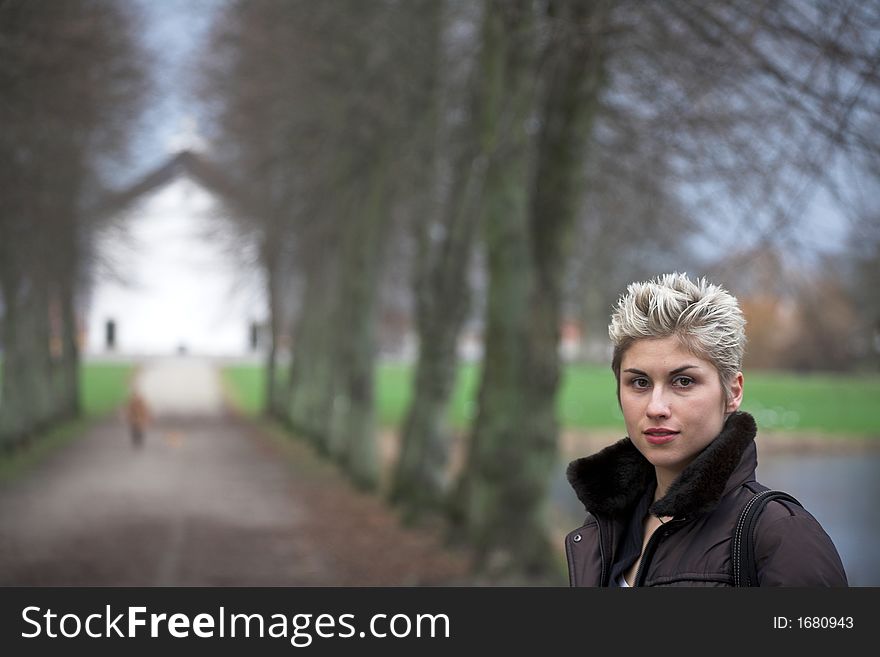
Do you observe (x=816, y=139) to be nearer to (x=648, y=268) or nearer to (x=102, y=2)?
(x=648, y=268)

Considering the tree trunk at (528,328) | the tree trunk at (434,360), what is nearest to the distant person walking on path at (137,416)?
the tree trunk at (434,360)

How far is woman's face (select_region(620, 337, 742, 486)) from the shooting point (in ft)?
5.97

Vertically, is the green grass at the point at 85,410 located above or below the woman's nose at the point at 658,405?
below

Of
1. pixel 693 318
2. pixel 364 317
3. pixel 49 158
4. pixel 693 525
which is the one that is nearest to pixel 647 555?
pixel 693 525

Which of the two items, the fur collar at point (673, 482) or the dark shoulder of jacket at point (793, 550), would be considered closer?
the dark shoulder of jacket at point (793, 550)

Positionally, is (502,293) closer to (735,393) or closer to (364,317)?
(735,393)

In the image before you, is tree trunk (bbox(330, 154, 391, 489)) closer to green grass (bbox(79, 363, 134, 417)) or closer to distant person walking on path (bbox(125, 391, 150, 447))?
distant person walking on path (bbox(125, 391, 150, 447))

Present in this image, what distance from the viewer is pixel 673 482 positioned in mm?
1860

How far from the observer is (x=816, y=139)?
19.6 feet

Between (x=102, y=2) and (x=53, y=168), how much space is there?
112 inches

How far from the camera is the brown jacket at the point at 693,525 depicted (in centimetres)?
166

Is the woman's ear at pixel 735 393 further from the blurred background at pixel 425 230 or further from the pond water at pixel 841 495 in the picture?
the pond water at pixel 841 495

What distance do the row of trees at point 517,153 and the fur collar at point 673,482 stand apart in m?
3.28
